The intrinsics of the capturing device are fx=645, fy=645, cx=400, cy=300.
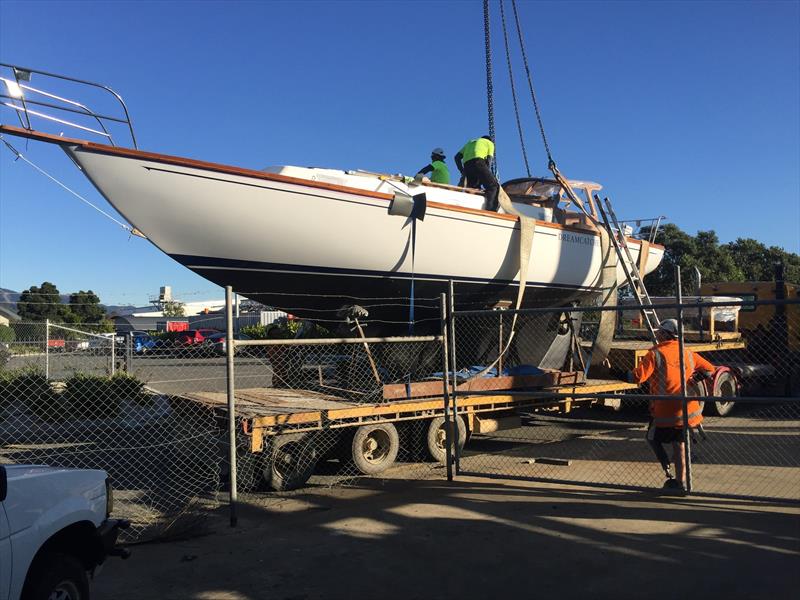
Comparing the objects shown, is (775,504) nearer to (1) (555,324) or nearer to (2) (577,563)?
(2) (577,563)

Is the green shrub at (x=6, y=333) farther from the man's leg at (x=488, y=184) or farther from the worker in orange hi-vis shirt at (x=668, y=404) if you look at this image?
the worker in orange hi-vis shirt at (x=668, y=404)

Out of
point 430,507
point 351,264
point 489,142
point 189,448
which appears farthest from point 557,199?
point 189,448

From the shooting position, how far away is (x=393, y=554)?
462 cm

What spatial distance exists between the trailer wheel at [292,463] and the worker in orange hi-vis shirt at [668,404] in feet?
10.7

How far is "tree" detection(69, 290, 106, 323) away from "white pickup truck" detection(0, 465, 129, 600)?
41.1 meters

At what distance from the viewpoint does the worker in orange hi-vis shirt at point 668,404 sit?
5.74m

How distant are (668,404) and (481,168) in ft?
13.9

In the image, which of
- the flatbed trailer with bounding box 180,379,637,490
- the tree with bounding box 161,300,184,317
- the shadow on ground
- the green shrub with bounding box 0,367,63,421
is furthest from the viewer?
the tree with bounding box 161,300,184,317

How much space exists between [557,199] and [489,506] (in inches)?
219

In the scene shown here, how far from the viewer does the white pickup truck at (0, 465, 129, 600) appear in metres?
2.75

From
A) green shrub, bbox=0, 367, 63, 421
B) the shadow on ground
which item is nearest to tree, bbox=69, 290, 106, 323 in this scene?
green shrub, bbox=0, 367, 63, 421

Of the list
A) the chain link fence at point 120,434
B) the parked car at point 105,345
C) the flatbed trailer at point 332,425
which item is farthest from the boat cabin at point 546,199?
the parked car at point 105,345

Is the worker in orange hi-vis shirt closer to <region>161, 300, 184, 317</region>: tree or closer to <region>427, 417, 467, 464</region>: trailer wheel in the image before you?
<region>427, 417, 467, 464</region>: trailer wheel

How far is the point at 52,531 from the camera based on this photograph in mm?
3006
